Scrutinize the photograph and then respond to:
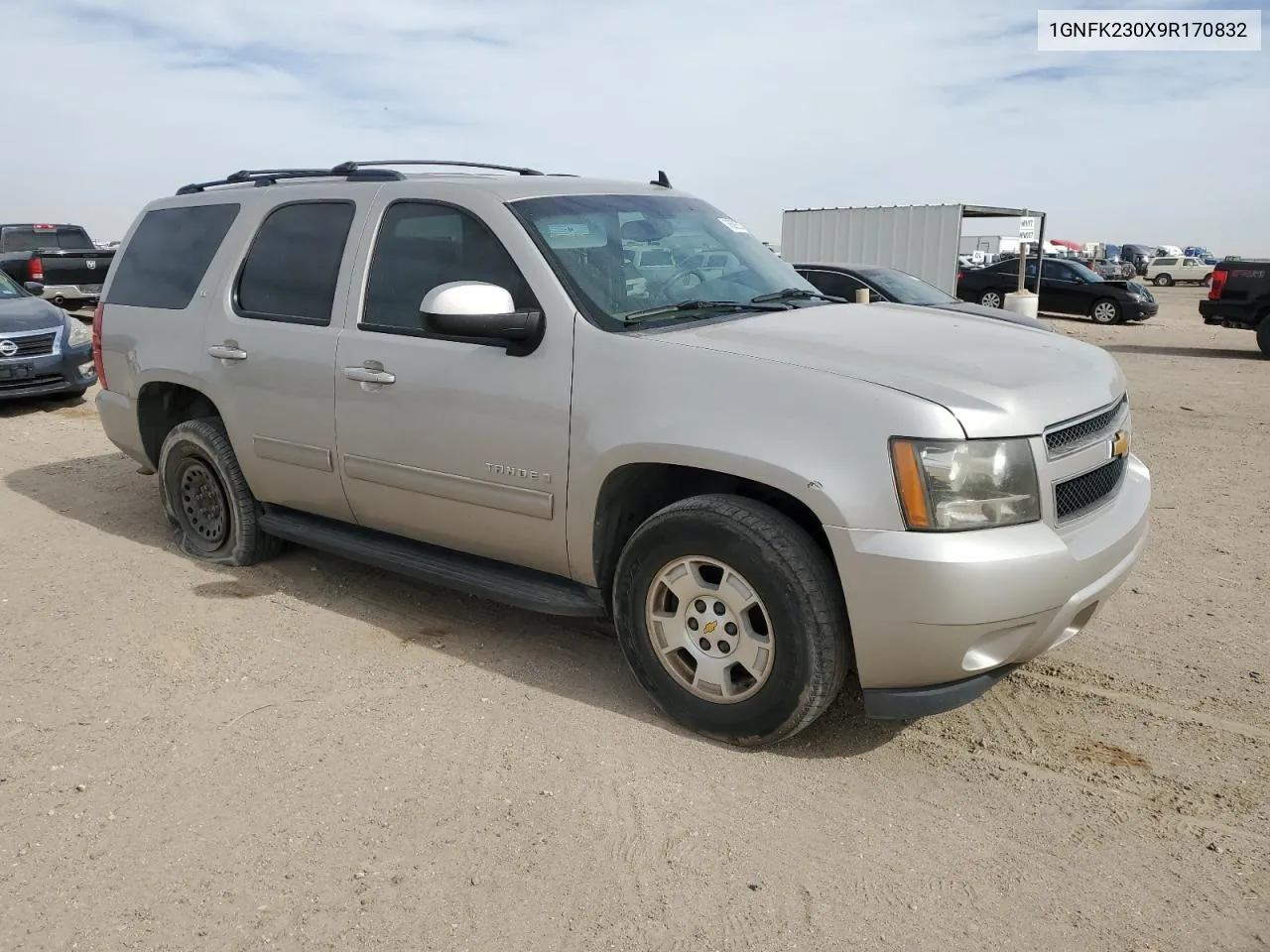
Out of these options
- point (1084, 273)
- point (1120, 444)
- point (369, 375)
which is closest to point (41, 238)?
point (369, 375)

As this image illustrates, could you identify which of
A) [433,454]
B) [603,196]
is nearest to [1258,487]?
[603,196]

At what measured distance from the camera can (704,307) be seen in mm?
3959

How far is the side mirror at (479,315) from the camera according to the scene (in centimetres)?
360

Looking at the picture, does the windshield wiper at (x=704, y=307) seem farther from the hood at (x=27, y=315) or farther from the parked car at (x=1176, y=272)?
the parked car at (x=1176, y=272)

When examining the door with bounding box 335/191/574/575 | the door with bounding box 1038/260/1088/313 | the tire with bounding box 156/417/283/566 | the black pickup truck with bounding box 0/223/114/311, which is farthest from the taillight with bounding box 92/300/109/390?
the door with bounding box 1038/260/1088/313

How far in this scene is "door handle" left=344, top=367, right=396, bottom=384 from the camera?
423 cm

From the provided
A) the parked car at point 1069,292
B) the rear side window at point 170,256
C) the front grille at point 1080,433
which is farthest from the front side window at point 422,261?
the parked car at point 1069,292

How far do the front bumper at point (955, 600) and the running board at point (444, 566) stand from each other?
1116 mm

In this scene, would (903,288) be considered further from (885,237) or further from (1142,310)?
(1142,310)

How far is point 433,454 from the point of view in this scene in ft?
13.5

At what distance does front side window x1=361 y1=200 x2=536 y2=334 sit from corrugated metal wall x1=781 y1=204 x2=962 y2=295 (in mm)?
16095

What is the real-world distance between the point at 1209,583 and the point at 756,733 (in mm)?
2921

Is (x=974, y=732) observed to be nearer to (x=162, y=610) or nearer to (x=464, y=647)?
(x=464, y=647)

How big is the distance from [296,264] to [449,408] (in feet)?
4.37
